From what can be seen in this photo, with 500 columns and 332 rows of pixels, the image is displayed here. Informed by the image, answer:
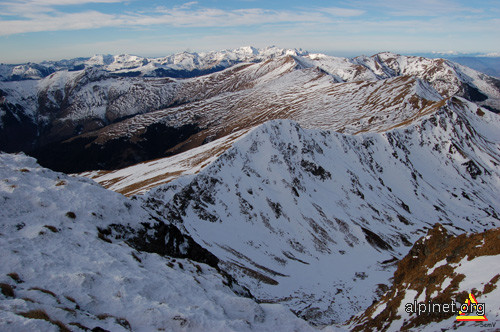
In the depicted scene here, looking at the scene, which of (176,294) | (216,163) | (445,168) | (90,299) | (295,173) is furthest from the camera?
(445,168)

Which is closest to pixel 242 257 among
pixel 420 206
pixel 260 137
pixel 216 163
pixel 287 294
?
pixel 287 294

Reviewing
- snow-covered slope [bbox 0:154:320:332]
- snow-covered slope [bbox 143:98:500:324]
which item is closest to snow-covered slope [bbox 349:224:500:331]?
snow-covered slope [bbox 0:154:320:332]

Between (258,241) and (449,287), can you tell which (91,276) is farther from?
(258,241)

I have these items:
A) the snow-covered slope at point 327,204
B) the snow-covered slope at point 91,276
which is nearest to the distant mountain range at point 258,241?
the snow-covered slope at point 91,276

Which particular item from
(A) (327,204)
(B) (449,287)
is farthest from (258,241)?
(B) (449,287)

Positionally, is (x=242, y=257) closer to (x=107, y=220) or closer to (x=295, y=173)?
(x=107, y=220)

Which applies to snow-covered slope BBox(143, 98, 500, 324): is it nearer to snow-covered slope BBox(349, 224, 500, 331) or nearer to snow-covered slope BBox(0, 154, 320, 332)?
snow-covered slope BBox(349, 224, 500, 331)
